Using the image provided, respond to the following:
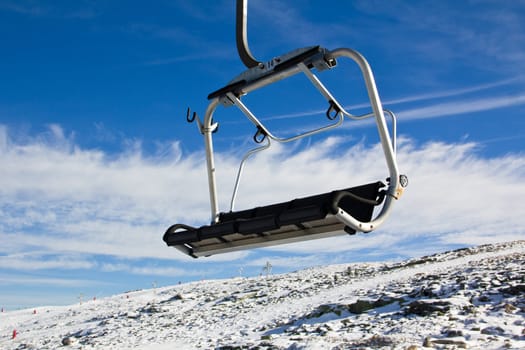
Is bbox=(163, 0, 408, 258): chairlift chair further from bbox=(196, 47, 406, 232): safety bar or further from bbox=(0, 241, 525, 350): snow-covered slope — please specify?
bbox=(0, 241, 525, 350): snow-covered slope

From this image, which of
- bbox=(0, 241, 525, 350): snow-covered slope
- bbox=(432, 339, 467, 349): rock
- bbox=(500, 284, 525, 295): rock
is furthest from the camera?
bbox=(500, 284, 525, 295): rock

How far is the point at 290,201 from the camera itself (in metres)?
5.50

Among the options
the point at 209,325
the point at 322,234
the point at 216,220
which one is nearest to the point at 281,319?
the point at 209,325

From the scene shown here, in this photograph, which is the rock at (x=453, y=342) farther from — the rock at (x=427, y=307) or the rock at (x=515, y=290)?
the rock at (x=515, y=290)

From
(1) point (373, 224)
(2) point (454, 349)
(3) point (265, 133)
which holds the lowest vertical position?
(2) point (454, 349)

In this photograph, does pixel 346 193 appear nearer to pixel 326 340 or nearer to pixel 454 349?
pixel 454 349

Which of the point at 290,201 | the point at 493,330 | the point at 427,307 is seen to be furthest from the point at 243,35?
the point at 427,307

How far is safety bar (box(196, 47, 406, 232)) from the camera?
15.8 ft

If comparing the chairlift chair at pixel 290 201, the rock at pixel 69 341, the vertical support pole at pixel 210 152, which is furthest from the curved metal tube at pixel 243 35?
the rock at pixel 69 341

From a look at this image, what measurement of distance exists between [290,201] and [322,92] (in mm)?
1089

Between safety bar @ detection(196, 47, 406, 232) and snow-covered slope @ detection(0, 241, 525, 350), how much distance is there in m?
4.86

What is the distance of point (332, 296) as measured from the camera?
16344mm

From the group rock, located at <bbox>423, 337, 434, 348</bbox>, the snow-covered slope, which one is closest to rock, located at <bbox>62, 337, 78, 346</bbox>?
the snow-covered slope

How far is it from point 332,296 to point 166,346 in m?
4.99
